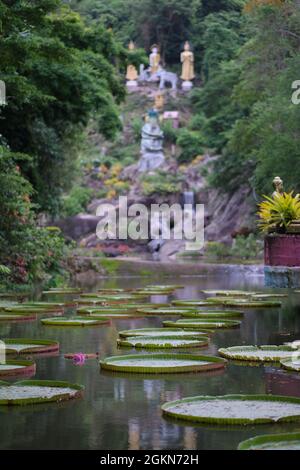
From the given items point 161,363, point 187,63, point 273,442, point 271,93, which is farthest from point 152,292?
point 187,63

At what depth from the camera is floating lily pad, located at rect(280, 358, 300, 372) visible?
9.09 m

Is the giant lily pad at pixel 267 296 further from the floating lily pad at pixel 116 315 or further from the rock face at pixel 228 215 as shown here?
the rock face at pixel 228 215

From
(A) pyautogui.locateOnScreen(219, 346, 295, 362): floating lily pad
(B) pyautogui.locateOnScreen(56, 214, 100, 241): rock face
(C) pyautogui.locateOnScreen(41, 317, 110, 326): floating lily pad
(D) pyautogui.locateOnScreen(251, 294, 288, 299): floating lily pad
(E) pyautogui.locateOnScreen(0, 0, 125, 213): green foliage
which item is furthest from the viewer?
(B) pyautogui.locateOnScreen(56, 214, 100, 241): rock face

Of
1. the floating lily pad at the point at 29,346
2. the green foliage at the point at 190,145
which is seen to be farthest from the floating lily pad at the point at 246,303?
the green foliage at the point at 190,145

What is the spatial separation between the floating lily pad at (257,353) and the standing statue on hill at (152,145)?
56853 mm

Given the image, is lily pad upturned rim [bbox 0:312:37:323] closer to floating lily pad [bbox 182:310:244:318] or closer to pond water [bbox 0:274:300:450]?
pond water [bbox 0:274:300:450]

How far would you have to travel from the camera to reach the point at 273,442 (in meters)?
6.01

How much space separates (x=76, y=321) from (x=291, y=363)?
16.0 feet

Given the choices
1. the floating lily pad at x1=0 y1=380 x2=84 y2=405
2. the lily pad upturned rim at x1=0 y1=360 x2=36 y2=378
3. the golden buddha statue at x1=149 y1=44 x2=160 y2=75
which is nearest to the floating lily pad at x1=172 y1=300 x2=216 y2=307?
the lily pad upturned rim at x1=0 y1=360 x2=36 y2=378

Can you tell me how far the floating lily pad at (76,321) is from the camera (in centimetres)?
1352

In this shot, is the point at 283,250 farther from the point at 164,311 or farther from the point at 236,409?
the point at 236,409

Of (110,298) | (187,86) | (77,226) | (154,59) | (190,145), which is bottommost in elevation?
(110,298)

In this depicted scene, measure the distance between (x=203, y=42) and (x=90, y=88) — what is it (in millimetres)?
58410

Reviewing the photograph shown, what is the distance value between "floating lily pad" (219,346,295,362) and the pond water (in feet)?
0.82
